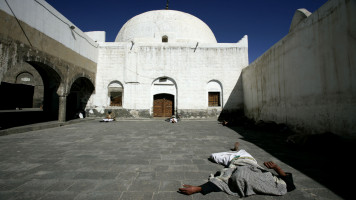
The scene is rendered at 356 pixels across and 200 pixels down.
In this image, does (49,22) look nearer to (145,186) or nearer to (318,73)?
(145,186)

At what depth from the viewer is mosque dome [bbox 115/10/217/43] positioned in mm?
14969

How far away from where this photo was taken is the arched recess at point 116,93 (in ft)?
42.2

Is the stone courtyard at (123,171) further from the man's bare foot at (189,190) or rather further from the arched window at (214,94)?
the arched window at (214,94)

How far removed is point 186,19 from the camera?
1600cm

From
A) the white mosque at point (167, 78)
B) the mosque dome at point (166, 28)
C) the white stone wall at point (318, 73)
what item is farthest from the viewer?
the mosque dome at point (166, 28)

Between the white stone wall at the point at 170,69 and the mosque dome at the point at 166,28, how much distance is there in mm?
2290

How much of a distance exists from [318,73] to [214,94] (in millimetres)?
8097

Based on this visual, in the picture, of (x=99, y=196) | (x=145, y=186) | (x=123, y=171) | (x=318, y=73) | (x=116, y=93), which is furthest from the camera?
(x=116, y=93)

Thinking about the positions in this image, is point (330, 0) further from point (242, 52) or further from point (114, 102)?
point (114, 102)

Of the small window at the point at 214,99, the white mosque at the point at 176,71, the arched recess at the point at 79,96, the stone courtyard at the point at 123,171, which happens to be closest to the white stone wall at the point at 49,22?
the white mosque at the point at 176,71

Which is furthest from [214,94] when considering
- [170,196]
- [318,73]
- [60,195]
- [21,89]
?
[21,89]

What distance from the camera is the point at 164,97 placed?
13242mm

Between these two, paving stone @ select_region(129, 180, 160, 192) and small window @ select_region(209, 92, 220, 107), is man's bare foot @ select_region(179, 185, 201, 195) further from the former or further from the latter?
small window @ select_region(209, 92, 220, 107)

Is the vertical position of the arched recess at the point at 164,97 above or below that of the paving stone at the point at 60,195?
above
